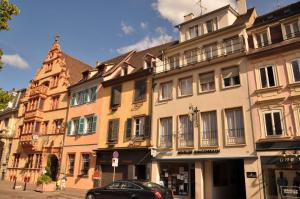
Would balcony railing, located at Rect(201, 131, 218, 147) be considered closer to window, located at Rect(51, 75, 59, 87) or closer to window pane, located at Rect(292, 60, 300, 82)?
window pane, located at Rect(292, 60, 300, 82)

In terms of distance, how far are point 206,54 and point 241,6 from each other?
19.0 ft

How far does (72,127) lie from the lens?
29.0m

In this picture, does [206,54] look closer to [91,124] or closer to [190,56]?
[190,56]

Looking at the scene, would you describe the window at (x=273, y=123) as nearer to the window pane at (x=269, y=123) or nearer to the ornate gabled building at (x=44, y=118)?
the window pane at (x=269, y=123)

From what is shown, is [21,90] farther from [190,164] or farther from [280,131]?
[280,131]

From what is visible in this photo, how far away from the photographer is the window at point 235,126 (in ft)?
56.6

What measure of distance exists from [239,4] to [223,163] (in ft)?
43.4

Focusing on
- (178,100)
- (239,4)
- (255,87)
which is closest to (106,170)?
(178,100)

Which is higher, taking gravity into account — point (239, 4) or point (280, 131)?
point (239, 4)

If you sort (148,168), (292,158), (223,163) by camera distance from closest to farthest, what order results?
1. (292,158)
2. (223,163)
3. (148,168)

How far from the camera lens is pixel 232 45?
A: 1958 cm

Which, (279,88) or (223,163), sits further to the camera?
(223,163)

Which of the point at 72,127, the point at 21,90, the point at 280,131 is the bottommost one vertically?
the point at 280,131

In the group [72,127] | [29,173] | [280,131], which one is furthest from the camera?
[29,173]
